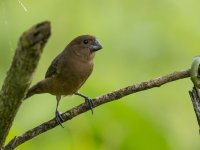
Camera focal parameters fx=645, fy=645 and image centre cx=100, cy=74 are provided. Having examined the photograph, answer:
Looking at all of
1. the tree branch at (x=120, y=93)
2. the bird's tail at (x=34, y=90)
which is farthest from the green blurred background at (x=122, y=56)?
the tree branch at (x=120, y=93)

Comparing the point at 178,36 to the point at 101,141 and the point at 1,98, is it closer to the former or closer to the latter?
the point at 101,141

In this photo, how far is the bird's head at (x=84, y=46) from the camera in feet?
13.1

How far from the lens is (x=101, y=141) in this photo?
2543mm

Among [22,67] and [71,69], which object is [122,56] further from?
[22,67]

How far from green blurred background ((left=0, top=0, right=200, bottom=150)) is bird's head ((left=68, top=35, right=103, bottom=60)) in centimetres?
9

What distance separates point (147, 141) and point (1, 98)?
3.32 feet

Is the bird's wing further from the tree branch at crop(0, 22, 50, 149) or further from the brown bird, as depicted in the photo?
the tree branch at crop(0, 22, 50, 149)

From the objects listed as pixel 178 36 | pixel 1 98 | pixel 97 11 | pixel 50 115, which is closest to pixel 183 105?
pixel 178 36

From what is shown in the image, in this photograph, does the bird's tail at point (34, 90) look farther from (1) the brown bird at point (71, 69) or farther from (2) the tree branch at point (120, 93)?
(2) the tree branch at point (120, 93)

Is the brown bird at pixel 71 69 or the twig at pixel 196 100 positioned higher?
the twig at pixel 196 100

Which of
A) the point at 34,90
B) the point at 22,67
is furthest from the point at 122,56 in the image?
the point at 22,67

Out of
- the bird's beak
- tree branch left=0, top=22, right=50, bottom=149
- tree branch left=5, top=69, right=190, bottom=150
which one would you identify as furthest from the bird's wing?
tree branch left=0, top=22, right=50, bottom=149

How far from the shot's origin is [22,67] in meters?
1.49

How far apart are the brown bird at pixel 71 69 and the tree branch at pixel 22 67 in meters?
2.19
